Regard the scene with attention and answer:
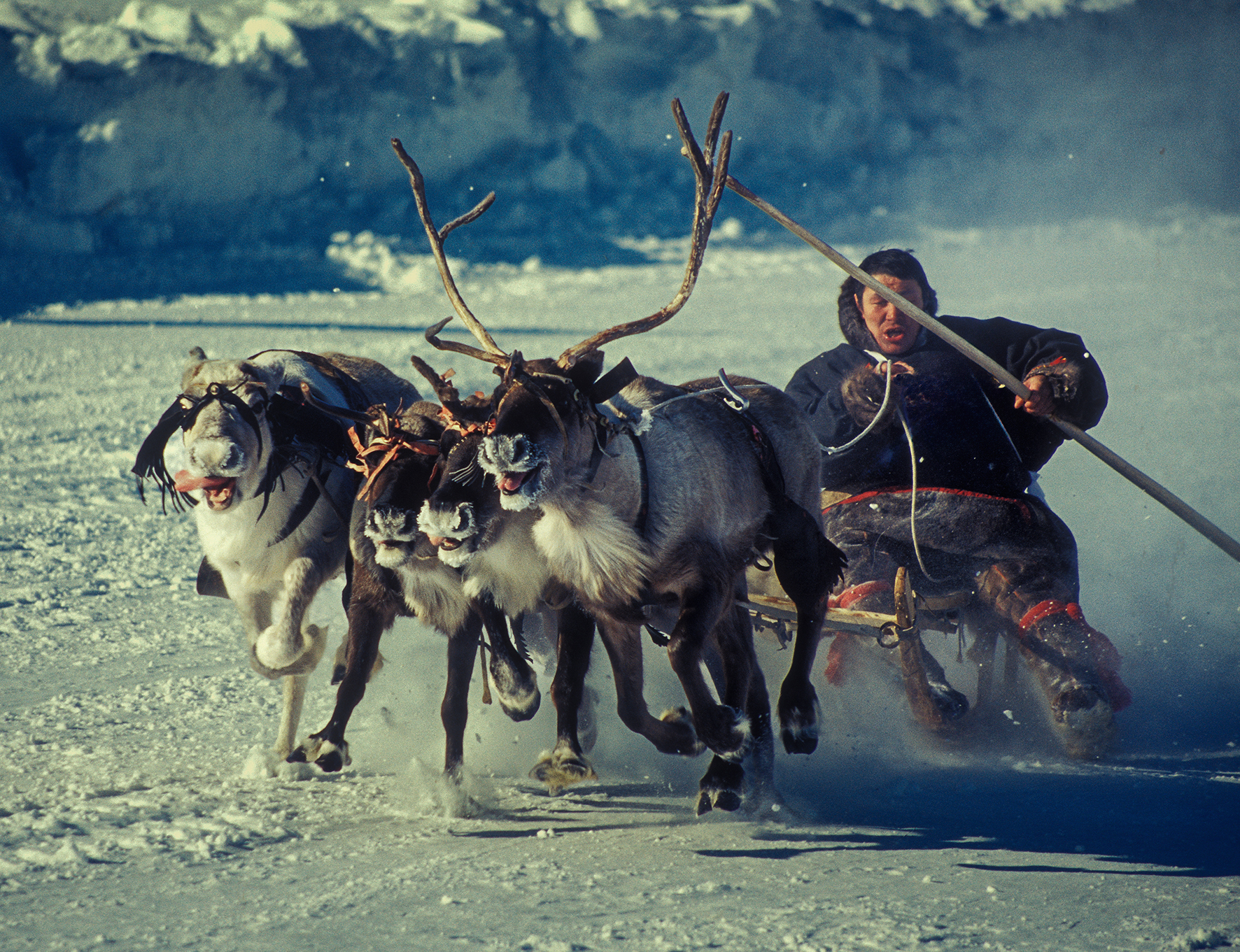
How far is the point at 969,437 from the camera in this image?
4492 millimetres

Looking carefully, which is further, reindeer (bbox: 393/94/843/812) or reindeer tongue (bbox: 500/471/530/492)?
reindeer (bbox: 393/94/843/812)

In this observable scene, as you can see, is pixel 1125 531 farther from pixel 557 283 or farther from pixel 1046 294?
pixel 557 283

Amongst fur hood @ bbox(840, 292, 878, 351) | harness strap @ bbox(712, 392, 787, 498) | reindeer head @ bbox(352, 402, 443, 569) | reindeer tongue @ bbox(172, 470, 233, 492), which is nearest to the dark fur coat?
fur hood @ bbox(840, 292, 878, 351)

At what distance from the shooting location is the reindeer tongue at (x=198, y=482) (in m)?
3.63

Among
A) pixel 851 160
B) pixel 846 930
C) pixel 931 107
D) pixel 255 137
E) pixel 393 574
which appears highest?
pixel 931 107

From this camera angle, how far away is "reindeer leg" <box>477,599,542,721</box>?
140 inches

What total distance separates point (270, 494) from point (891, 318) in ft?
7.65

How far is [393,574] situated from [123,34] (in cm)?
2012

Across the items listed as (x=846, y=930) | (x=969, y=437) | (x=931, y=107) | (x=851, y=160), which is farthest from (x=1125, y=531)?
(x=931, y=107)

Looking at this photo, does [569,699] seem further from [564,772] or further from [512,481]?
[512,481]

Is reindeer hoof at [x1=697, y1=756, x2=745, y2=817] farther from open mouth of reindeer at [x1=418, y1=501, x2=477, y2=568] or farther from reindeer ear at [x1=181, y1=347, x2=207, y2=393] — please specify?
reindeer ear at [x1=181, y1=347, x2=207, y2=393]

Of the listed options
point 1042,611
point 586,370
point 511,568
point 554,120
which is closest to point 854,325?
point 1042,611

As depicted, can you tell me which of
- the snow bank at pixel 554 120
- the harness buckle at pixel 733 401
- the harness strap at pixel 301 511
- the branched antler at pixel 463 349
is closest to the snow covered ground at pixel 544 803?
the harness strap at pixel 301 511

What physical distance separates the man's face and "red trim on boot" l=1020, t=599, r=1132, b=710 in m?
1.09
